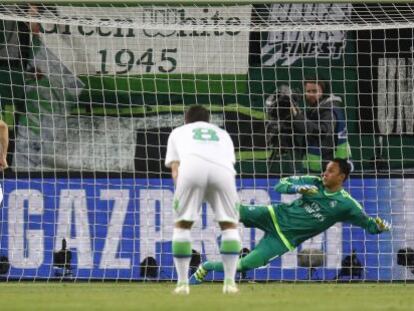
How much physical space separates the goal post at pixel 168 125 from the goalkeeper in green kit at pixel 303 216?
6.70ft

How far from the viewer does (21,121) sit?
17.9 m

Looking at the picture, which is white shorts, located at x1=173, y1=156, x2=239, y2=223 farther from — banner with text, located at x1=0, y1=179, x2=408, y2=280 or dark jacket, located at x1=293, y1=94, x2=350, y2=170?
dark jacket, located at x1=293, y1=94, x2=350, y2=170

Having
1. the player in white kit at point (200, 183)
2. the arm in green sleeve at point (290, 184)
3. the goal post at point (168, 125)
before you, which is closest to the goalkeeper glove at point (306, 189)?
the arm in green sleeve at point (290, 184)

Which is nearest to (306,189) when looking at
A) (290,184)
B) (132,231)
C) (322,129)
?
(290,184)

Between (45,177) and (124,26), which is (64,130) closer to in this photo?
(45,177)

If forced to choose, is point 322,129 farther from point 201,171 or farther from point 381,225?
point 201,171

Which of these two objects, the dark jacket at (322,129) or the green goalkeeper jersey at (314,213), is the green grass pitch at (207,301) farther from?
the dark jacket at (322,129)

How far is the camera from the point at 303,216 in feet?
51.7

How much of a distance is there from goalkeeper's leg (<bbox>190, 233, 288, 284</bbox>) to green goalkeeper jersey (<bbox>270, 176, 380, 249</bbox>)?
0.39 ft

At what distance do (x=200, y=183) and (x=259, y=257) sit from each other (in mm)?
3768

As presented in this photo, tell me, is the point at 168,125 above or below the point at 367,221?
above

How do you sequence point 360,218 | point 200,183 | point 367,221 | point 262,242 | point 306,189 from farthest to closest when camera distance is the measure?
point 262,242 < point 360,218 < point 367,221 < point 306,189 < point 200,183

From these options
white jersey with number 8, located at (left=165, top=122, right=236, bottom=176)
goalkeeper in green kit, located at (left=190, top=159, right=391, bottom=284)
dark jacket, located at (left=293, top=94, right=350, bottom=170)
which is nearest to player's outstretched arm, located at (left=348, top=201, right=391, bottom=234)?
goalkeeper in green kit, located at (left=190, top=159, right=391, bottom=284)

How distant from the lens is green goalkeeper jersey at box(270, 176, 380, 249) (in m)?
15.5
